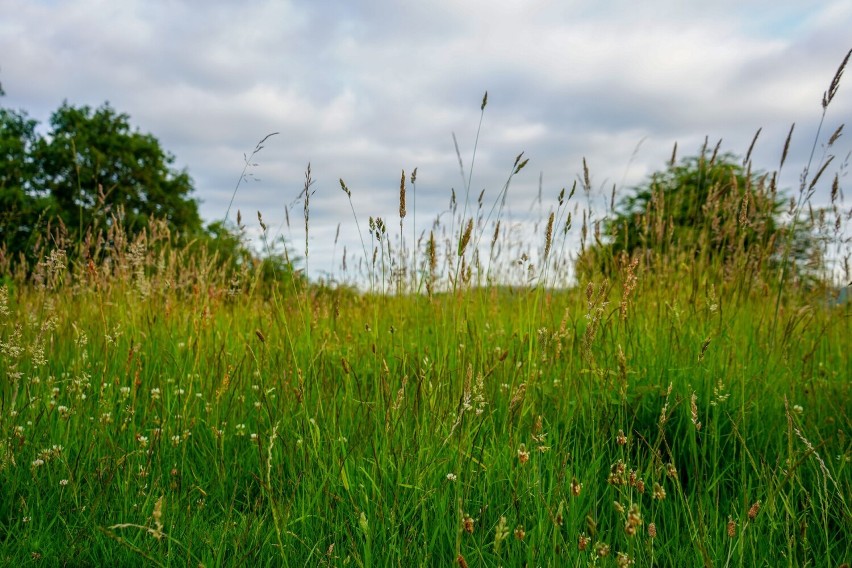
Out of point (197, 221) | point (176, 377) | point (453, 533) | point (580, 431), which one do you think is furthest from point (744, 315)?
point (197, 221)

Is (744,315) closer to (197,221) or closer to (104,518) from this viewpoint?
(104,518)

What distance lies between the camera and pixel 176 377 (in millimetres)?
3158

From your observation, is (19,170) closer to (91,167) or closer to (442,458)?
(91,167)

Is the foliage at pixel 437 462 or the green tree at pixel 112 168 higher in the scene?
the green tree at pixel 112 168

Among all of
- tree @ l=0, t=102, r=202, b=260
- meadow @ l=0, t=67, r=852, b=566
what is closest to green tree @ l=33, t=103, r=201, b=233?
tree @ l=0, t=102, r=202, b=260

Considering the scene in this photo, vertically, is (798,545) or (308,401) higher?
(308,401)

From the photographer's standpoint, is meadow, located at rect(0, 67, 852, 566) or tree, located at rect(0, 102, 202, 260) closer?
meadow, located at rect(0, 67, 852, 566)

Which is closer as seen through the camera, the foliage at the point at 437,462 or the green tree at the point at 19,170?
the foliage at the point at 437,462

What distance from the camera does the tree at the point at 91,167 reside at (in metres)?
23.7

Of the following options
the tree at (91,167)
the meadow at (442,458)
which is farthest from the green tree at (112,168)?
the meadow at (442,458)

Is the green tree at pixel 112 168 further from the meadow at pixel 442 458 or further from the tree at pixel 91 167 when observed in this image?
the meadow at pixel 442 458

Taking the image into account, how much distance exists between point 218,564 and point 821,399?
9.77ft

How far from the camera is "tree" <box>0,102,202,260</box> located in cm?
2370

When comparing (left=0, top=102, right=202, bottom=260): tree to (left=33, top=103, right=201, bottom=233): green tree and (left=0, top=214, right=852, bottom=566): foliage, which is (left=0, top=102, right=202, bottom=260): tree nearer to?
(left=33, top=103, right=201, bottom=233): green tree
